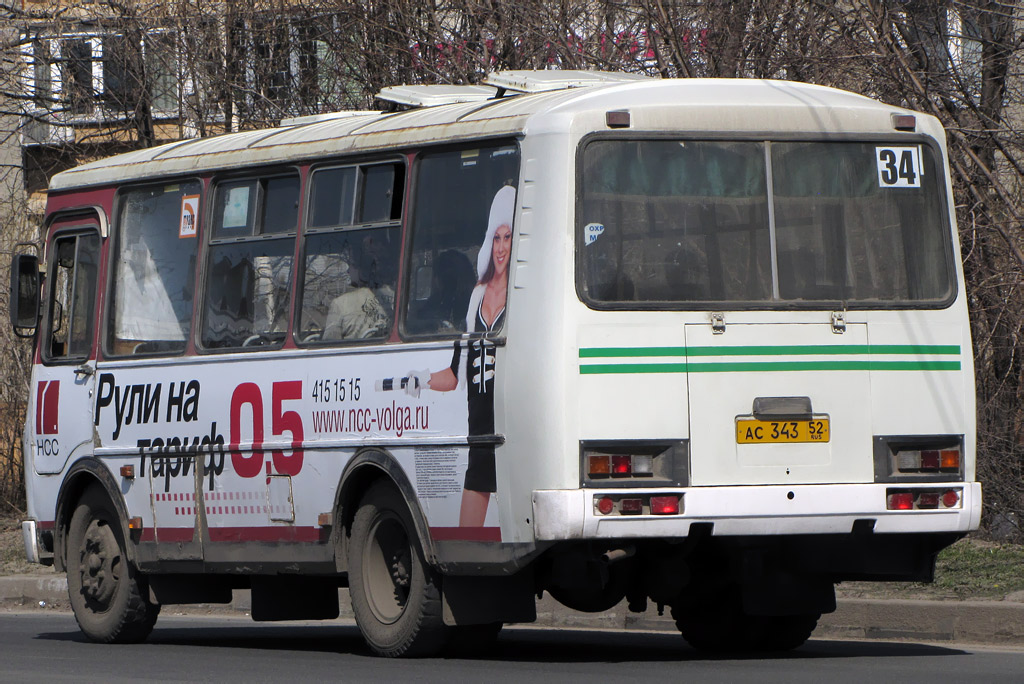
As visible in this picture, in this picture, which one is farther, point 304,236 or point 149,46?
point 149,46

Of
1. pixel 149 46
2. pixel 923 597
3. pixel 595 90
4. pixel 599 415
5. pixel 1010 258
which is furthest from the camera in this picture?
pixel 149 46

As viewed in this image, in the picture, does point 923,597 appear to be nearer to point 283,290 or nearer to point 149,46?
point 283,290

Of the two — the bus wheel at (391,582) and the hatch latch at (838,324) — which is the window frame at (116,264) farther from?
the hatch latch at (838,324)

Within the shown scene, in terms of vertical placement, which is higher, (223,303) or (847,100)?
(847,100)

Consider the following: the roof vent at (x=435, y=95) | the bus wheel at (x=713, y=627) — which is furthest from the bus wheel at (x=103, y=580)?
the bus wheel at (x=713, y=627)

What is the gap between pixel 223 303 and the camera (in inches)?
424

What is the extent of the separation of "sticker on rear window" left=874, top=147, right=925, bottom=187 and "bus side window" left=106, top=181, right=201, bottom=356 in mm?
3988

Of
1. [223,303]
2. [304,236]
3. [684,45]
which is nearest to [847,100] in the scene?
[304,236]

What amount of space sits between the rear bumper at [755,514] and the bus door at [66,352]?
4287 millimetres

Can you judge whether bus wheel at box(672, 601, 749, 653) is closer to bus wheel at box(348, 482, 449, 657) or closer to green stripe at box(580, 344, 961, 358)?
bus wheel at box(348, 482, 449, 657)

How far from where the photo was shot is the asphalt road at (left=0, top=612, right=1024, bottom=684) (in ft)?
28.2

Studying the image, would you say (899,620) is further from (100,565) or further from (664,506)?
(100,565)

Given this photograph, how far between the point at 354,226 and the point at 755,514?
2.68 meters

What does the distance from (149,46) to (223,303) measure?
32.6 ft
